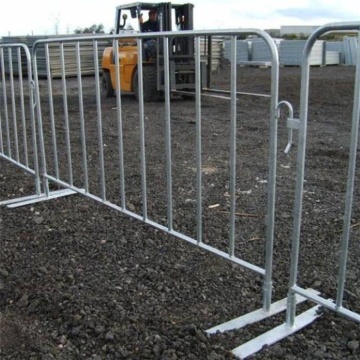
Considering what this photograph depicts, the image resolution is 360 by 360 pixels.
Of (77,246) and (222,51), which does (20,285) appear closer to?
(77,246)

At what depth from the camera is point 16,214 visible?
183 inches

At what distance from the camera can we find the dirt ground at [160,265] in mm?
2662

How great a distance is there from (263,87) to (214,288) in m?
12.8

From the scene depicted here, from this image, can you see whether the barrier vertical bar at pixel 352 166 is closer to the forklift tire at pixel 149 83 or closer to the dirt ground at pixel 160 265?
the dirt ground at pixel 160 265

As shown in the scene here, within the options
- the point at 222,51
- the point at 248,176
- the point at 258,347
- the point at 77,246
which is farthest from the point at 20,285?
the point at 222,51

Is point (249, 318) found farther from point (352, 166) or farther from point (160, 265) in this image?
point (352, 166)

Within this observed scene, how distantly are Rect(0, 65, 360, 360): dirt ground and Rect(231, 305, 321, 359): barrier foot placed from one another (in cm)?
4

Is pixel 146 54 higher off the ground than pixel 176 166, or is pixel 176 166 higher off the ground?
pixel 146 54

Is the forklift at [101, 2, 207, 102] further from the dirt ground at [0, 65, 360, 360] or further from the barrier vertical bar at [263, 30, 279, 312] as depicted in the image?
the barrier vertical bar at [263, 30, 279, 312]

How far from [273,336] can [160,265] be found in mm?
1133

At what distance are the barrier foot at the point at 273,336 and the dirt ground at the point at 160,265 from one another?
4cm

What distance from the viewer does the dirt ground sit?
266 centimetres

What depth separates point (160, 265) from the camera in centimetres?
357

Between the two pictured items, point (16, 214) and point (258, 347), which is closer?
point (258, 347)
